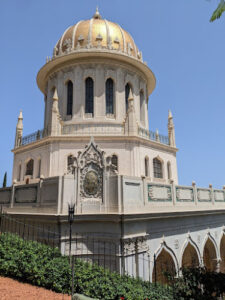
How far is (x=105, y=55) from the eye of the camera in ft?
69.7

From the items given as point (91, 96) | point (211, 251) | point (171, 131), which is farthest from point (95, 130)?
point (211, 251)

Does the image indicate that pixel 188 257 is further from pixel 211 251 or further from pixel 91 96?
pixel 91 96

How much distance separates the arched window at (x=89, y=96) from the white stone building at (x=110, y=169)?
9 centimetres

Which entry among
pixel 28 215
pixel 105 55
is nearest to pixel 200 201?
pixel 28 215

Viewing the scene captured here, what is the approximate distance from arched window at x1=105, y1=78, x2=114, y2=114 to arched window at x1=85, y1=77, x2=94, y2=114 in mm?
1346

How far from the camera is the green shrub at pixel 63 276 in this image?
22.3 ft

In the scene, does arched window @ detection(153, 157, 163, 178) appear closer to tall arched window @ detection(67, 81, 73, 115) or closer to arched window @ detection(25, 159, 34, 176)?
tall arched window @ detection(67, 81, 73, 115)

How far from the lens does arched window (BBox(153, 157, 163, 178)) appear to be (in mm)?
20425

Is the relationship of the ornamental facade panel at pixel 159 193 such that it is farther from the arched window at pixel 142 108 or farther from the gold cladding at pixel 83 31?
→ the gold cladding at pixel 83 31

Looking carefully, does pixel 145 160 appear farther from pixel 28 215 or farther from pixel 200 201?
pixel 28 215

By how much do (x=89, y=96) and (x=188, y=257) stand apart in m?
15.1

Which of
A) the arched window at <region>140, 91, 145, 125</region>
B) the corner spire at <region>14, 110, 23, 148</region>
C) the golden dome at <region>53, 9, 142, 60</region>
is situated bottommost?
the corner spire at <region>14, 110, 23, 148</region>

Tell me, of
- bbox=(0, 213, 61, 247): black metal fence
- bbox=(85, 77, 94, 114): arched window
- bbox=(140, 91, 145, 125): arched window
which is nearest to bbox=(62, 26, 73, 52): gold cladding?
bbox=(85, 77, 94, 114): arched window

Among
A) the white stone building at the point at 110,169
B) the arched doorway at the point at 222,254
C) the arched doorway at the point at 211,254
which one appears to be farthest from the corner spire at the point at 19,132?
the arched doorway at the point at 222,254
